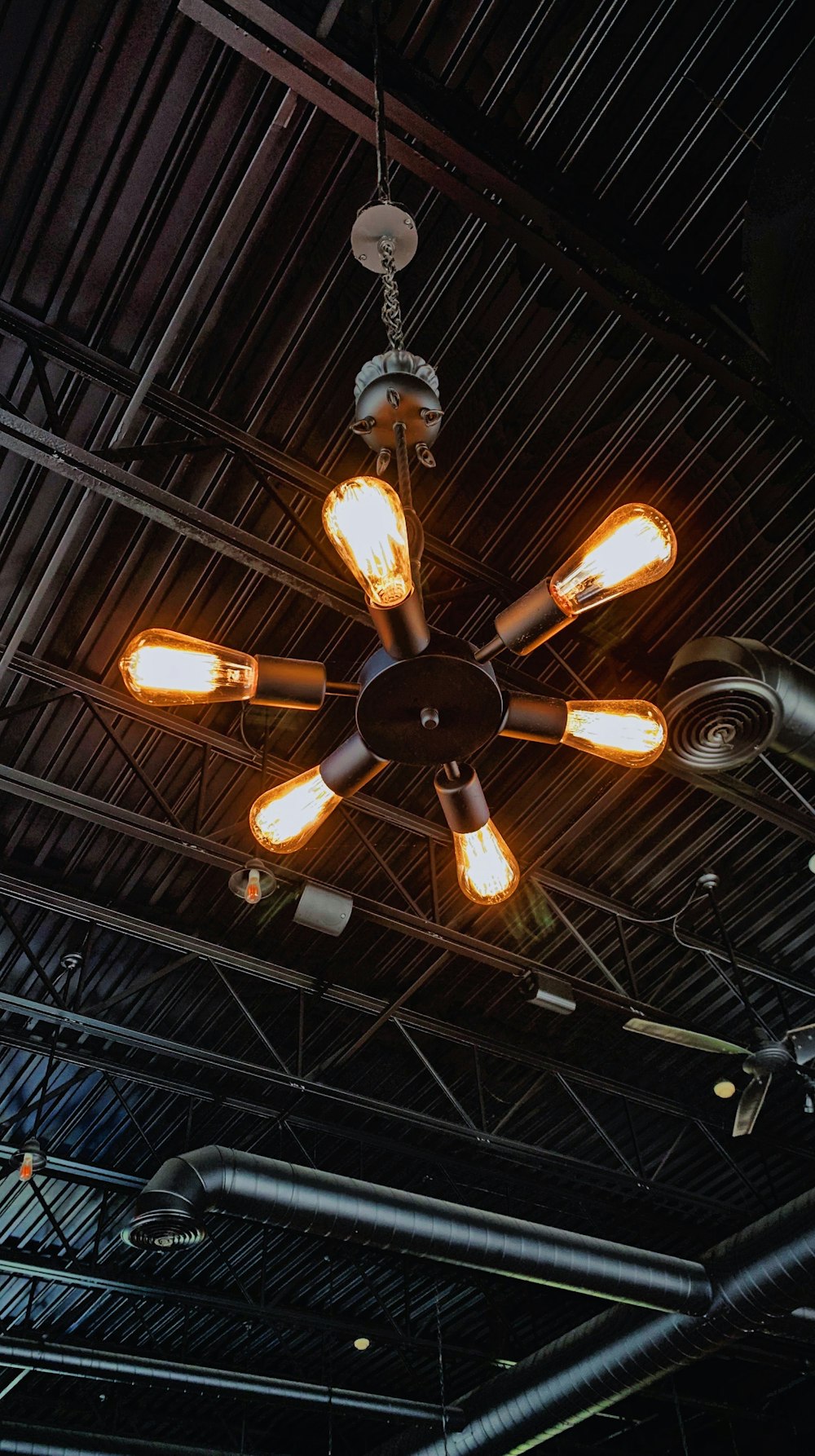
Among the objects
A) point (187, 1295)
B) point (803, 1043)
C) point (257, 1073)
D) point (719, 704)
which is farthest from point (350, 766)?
point (187, 1295)

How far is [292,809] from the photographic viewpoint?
10.9 feet

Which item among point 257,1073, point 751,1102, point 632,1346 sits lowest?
point 632,1346

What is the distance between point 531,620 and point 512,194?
8.63ft

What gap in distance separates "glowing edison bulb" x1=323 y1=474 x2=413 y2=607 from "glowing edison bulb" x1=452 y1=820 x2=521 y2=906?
976 mm

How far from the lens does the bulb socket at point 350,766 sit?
321 centimetres

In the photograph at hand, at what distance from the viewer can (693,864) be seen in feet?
26.7

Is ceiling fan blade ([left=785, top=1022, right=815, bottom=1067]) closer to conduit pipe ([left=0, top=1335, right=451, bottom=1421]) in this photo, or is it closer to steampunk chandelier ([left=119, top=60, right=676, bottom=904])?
steampunk chandelier ([left=119, top=60, right=676, bottom=904])

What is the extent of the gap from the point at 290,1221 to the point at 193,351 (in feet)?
20.3

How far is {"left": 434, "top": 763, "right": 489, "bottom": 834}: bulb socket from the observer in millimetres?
3271

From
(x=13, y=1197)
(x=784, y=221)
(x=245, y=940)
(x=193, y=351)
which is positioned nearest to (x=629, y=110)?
(x=193, y=351)

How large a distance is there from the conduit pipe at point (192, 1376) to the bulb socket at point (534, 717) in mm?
10624

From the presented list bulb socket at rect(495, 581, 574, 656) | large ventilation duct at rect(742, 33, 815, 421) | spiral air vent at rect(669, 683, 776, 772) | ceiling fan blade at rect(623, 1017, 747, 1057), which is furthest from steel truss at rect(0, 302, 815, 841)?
large ventilation duct at rect(742, 33, 815, 421)

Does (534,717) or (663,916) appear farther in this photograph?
(663,916)

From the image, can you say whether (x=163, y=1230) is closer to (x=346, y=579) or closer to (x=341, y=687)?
(x=346, y=579)
